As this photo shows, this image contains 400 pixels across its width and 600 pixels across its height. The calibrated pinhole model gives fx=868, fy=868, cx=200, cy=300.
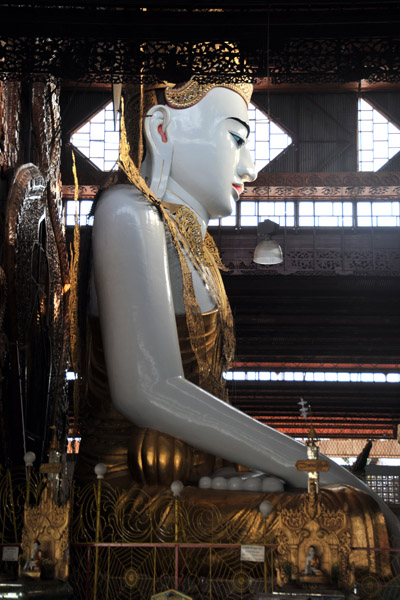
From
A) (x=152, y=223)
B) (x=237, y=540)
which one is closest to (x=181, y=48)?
(x=152, y=223)

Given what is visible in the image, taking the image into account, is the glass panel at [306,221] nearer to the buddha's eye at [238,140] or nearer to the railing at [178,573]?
the buddha's eye at [238,140]

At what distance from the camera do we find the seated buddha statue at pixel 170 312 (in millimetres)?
3529

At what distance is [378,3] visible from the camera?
127 inches

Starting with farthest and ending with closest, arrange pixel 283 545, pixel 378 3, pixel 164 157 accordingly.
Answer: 1. pixel 164 157
2. pixel 378 3
3. pixel 283 545

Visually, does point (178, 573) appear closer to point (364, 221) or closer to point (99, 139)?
point (364, 221)

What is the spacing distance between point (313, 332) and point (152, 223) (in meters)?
9.66

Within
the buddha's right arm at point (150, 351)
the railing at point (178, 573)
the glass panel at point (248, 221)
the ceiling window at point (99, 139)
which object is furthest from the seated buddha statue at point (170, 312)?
the ceiling window at point (99, 139)

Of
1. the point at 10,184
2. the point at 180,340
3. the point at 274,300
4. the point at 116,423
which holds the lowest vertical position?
the point at 116,423

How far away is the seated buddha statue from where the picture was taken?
3.53 meters

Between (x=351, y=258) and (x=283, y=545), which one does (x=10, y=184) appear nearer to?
(x=283, y=545)

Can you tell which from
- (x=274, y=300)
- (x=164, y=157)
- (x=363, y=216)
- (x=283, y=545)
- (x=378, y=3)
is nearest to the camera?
(x=283, y=545)

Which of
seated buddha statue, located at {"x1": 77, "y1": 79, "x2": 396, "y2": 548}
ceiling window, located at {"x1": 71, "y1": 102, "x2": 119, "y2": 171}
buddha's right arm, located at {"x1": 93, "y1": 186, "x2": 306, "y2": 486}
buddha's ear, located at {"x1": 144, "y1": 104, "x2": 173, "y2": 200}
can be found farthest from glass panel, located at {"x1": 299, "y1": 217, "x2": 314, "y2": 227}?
buddha's right arm, located at {"x1": 93, "y1": 186, "x2": 306, "y2": 486}

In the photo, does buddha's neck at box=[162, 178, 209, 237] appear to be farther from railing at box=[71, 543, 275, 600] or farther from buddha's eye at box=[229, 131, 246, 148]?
railing at box=[71, 543, 275, 600]

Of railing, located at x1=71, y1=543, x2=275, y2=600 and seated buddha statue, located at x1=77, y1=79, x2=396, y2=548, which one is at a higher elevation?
seated buddha statue, located at x1=77, y1=79, x2=396, y2=548
